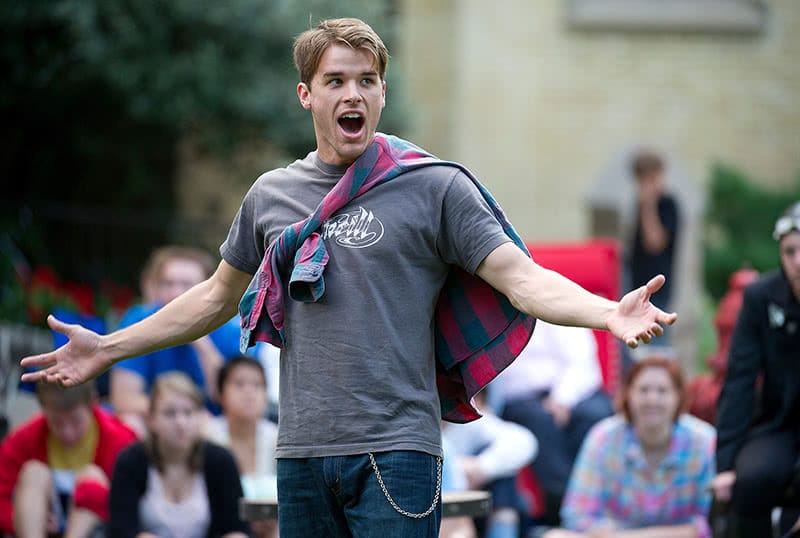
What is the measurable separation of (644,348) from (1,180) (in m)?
7.42

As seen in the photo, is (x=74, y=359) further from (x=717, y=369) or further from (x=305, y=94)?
(x=717, y=369)

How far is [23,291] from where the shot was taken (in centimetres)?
1178

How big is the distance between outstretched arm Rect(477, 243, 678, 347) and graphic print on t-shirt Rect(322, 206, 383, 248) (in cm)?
31

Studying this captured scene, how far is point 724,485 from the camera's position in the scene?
20.8ft

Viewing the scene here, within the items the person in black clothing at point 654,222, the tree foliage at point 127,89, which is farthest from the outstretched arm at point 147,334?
the tree foliage at point 127,89

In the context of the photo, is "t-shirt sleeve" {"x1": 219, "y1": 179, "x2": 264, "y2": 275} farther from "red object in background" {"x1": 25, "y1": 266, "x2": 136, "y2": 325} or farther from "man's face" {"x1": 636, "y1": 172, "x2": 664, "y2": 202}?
"man's face" {"x1": 636, "y1": 172, "x2": 664, "y2": 202}

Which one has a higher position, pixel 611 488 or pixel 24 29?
pixel 24 29

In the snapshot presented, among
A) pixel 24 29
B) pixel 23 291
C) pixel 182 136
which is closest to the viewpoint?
pixel 23 291

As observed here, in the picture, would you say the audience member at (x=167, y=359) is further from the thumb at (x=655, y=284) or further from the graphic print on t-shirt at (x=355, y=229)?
the thumb at (x=655, y=284)

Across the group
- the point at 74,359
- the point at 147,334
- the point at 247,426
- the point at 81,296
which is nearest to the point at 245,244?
the point at 147,334

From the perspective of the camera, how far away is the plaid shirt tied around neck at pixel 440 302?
4.04 m

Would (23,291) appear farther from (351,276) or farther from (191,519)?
(351,276)

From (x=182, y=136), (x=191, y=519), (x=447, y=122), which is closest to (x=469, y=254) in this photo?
(x=191, y=519)

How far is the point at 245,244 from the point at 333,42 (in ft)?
2.22
